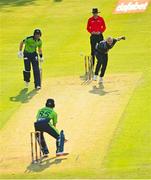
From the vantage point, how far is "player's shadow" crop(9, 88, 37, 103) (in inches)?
985

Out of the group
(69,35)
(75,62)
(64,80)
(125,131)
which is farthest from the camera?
(69,35)

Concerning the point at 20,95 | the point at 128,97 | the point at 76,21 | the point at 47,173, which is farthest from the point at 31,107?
the point at 76,21

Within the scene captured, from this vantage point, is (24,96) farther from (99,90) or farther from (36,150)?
(36,150)

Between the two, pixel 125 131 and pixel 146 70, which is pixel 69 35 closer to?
pixel 146 70

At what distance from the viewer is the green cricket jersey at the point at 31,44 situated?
2561 centimetres

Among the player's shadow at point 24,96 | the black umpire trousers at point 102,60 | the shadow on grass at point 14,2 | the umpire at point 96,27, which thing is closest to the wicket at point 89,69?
the umpire at point 96,27

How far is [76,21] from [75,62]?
27.0ft

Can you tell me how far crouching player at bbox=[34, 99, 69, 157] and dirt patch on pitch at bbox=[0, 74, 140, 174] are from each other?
1.17 ft

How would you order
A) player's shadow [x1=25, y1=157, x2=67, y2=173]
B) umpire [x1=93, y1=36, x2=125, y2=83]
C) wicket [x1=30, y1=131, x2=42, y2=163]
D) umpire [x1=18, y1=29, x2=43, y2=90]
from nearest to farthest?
player's shadow [x1=25, y1=157, x2=67, y2=173] → wicket [x1=30, y1=131, x2=42, y2=163] → umpire [x1=18, y1=29, x2=43, y2=90] → umpire [x1=93, y1=36, x2=125, y2=83]

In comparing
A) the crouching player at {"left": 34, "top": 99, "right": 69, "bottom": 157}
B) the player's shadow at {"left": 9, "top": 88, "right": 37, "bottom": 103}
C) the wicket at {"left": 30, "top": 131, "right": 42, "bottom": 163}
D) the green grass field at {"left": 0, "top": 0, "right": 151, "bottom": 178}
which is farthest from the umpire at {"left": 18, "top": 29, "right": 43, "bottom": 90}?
the crouching player at {"left": 34, "top": 99, "right": 69, "bottom": 157}

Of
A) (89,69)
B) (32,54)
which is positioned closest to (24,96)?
(32,54)

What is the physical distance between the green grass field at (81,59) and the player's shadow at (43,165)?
355 mm

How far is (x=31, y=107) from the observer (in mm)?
24031

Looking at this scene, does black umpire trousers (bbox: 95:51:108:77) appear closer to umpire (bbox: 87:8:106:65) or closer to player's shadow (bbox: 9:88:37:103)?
umpire (bbox: 87:8:106:65)
